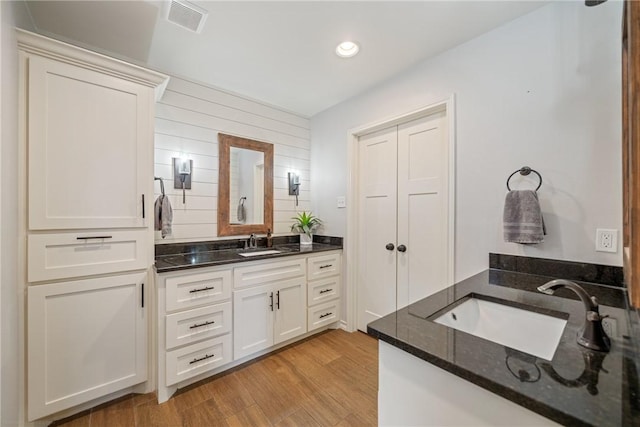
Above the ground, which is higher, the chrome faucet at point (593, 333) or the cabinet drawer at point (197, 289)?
the chrome faucet at point (593, 333)

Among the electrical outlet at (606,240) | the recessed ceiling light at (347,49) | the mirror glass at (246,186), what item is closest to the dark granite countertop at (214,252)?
the mirror glass at (246,186)

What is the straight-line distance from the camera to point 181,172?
235 cm

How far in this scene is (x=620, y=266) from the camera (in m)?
1.34

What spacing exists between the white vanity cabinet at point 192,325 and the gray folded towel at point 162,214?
0.52 m

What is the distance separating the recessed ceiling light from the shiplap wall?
46.7 inches

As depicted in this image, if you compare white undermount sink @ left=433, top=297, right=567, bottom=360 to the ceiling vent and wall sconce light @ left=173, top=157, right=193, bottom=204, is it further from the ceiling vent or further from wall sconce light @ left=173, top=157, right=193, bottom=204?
wall sconce light @ left=173, top=157, right=193, bottom=204

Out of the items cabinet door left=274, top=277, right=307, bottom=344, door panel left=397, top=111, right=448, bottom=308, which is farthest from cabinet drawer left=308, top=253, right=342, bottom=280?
door panel left=397, top=111, right=448, bottom=308

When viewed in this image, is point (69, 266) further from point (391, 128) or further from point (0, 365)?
point (391, 128)

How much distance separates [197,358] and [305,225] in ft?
5.34

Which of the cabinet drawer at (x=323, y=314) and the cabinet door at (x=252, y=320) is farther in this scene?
the cabinet drawer at (x=323, y=314)

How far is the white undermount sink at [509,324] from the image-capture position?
3.48 ft

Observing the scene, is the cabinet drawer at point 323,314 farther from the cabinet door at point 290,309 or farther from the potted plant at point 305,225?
the potted plant at point 305,225

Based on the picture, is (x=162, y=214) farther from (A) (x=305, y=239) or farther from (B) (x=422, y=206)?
(B) (x=422, y=206)

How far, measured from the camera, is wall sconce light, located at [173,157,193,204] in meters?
2.35
